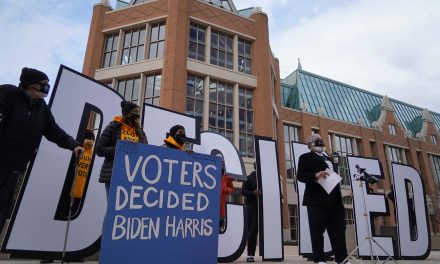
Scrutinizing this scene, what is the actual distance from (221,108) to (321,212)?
1471 centimetres

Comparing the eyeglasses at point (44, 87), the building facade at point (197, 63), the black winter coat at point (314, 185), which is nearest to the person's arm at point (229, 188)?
the black winter coat at point (314, 185)

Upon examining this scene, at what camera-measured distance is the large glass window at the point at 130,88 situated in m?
17.8

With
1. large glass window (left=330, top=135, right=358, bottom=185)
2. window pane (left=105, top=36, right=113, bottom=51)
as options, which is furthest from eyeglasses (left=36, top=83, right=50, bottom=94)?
large glass window (left=330, top=135, right=358, bottom=185)

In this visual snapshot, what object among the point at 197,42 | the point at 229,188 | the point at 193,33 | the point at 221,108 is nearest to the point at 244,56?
the point at 197,42

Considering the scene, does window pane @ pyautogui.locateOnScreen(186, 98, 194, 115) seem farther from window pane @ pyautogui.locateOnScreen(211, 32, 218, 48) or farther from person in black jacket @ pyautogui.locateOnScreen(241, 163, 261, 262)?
person in black jacket @ pyautogui.locateOnScreen(241, 163, 261, 262)

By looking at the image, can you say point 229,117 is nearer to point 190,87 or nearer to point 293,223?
point 190,87

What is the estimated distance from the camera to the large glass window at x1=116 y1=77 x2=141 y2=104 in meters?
17.8

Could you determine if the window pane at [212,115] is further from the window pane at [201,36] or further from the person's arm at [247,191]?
the person's arm at [247,191]

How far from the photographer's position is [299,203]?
602 cm

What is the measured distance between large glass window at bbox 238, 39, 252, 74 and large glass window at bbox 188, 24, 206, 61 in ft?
8.46

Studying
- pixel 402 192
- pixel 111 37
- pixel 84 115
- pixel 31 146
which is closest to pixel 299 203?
pixel 402 192

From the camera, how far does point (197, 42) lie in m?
18.8

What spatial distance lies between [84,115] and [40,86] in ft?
4.72

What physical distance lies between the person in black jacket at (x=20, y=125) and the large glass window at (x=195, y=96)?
14.3 metres
